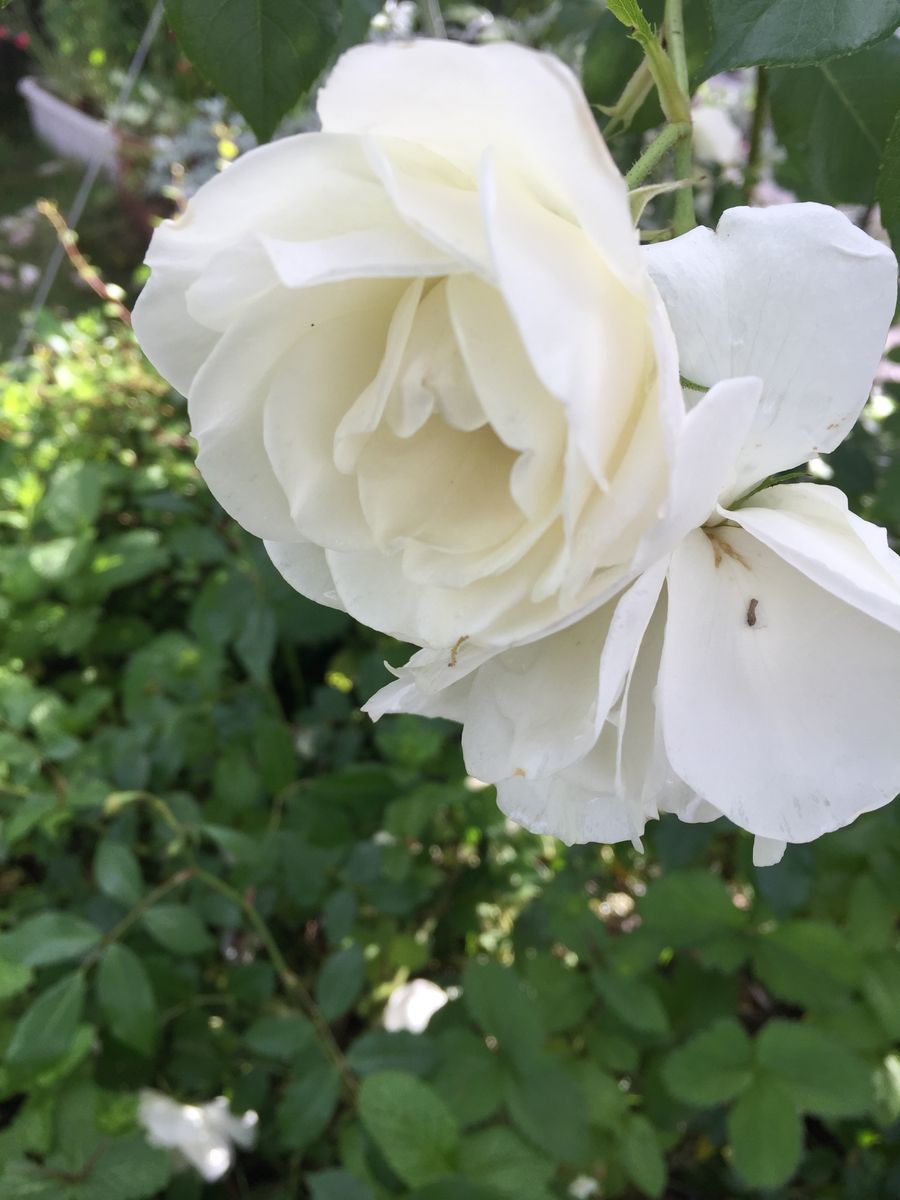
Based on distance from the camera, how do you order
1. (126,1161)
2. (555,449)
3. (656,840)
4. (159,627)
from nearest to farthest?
(555,449)
(126,1161)
(656,840)
(159,627)

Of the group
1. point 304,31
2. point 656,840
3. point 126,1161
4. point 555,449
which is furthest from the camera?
point 656,840

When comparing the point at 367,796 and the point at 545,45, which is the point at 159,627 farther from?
the point at 545,45

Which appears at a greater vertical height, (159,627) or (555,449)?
(555,449)

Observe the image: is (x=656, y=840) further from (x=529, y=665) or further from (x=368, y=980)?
(x=529, y=665)

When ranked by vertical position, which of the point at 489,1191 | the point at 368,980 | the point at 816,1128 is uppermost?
the point at 489,1191

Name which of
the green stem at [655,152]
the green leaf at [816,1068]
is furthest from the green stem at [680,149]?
the green leaf at [816,1068]

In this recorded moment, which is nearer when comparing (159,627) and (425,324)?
(425,324)

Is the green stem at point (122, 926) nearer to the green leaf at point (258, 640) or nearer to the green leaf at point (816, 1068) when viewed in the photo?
the green leaf at point (258, 640)

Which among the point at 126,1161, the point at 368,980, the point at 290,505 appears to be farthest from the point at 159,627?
the point at 290,505
